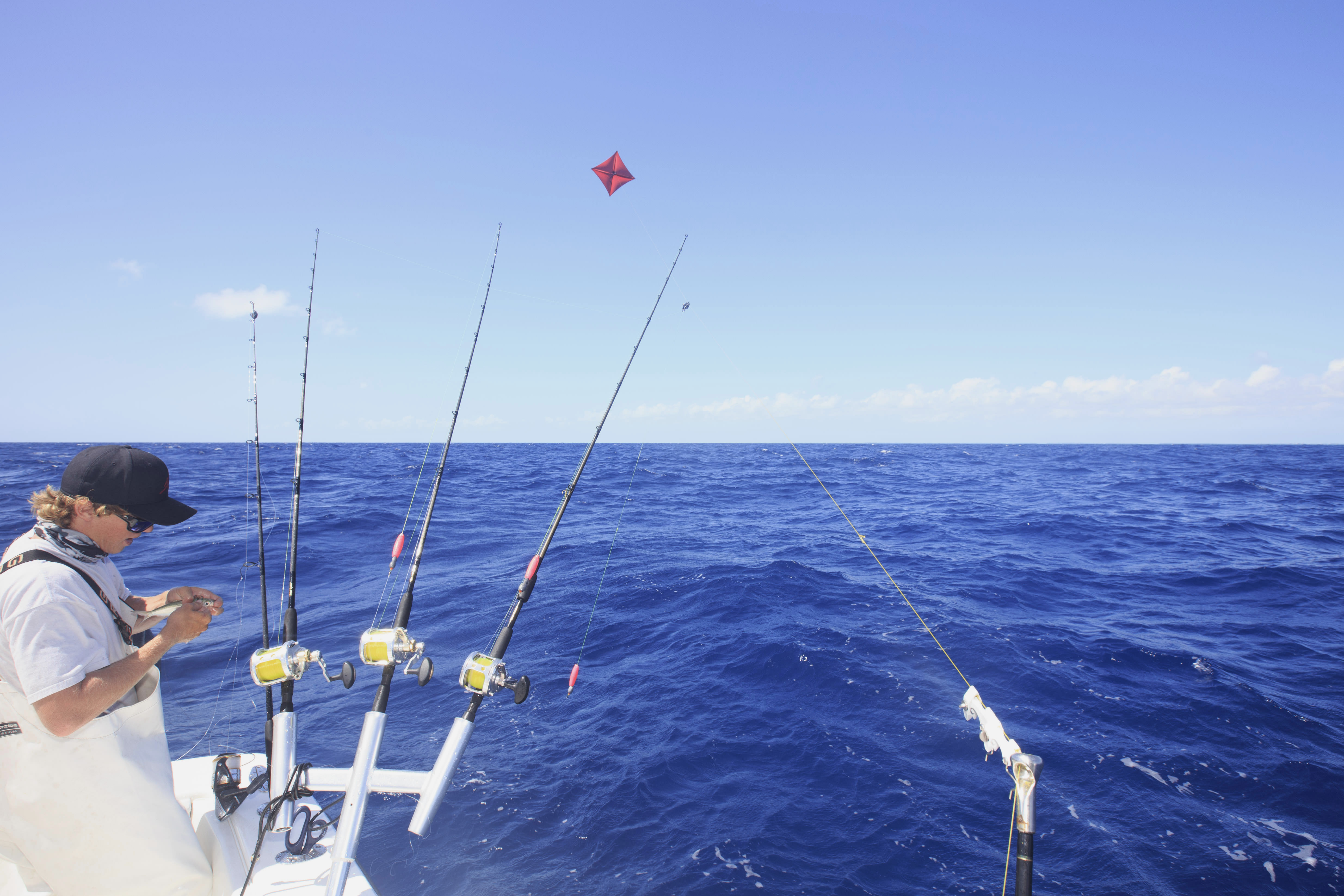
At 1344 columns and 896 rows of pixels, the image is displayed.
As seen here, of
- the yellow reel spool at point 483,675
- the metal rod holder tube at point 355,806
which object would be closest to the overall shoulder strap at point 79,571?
the metal rod holder tube at point 355,806

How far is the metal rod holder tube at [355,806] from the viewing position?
7.73ft

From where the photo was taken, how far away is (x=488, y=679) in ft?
9.04

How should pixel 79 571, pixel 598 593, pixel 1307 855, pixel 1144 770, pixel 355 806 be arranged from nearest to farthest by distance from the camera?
pixel 79 571 < pixel 355 806 < pixel 1307 855 < pixel 1144 770 < pixel 598 593

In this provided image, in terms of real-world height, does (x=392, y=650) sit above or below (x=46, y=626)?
below

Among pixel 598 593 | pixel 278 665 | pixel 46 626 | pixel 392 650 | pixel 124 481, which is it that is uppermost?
pixel 124 481

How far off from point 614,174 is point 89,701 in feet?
16.9

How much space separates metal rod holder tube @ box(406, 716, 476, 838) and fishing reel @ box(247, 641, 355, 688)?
64cm

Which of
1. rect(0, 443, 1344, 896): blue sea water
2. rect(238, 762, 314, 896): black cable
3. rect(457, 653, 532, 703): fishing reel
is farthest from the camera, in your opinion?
rect(0, 443, 1344, 896): blue sea water

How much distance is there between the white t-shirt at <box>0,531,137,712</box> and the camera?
1.87m

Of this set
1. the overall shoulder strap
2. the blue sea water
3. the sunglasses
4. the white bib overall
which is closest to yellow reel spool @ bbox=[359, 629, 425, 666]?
the white bib overall

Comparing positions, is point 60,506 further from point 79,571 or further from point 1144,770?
point 1144,770

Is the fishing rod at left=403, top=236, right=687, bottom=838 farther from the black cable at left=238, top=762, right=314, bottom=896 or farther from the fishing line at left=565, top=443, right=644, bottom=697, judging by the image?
the fishing line at left=565, top=443, right=644, bottom=697

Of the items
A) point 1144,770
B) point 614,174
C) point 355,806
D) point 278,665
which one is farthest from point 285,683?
point 1144,770

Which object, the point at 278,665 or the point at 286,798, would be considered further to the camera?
the point at 286,798
